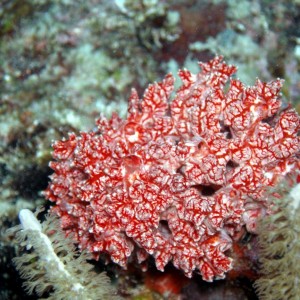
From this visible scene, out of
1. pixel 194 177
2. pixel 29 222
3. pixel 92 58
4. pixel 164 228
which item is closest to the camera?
pixel 194 177

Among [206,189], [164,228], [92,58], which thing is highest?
[92,58]

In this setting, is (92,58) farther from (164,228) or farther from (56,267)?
(56,267)

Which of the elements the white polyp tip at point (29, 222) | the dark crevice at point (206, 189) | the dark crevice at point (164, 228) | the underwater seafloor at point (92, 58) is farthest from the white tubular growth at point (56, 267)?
the underwater seafloor at point (92, 58)

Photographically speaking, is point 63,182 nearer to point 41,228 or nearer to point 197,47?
point 41,228

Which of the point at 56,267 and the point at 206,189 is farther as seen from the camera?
the point at 206,189

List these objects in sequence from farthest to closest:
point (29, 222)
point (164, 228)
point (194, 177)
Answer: point (164, 228) → point (29, 222) → point (194, 177)

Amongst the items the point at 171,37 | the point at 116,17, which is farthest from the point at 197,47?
the point at 116,17

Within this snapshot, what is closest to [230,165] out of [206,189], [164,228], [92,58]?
[206,189]
